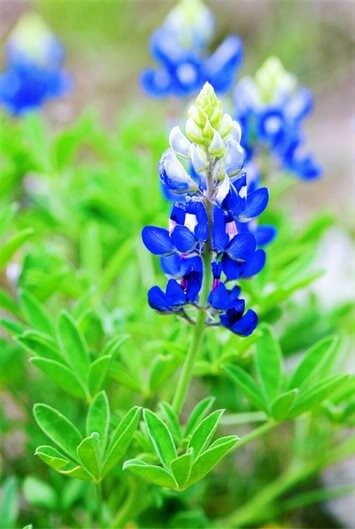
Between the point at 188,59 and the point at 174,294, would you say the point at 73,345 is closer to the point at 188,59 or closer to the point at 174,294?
the point at 174,294

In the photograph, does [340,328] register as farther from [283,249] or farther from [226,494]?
[226,494]

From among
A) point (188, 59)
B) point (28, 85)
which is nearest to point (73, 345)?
point (188, 59)

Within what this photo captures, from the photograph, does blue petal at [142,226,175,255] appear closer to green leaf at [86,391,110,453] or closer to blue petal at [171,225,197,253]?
blue petal at [171,225,197,253]

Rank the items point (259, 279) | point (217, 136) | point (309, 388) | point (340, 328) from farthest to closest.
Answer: point (340, 328), point (259, 279), point (309, 388), point (217, 136)

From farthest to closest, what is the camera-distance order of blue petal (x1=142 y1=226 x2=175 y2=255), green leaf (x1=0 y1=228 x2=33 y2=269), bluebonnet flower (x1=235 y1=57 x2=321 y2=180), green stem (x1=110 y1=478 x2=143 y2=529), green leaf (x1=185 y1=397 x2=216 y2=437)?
bluebonnet flower (x1=235 y1=57 x2=321 y2=180), green leaf (x1=0 y1=228 x2=33 y2=269), green stem (x1=110 y1=478 x2=143 y2=529), green leaf (x1=185 y1=397 x2=216 y2=437), blue petal (x1=142 y1=226 x2=175 y2=255)

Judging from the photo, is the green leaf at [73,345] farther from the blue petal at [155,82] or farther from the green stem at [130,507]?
the blue petal at [155,82]

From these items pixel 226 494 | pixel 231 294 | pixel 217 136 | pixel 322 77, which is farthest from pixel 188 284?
pixel 322 77

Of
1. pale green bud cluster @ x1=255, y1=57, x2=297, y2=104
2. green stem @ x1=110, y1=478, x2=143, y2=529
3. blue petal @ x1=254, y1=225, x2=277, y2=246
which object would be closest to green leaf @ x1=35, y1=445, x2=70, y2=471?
green stem @ x1=110, y1=478, x2=143, y2=529
